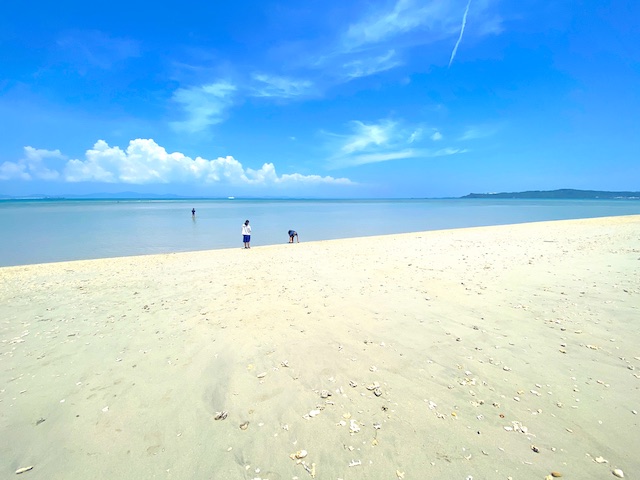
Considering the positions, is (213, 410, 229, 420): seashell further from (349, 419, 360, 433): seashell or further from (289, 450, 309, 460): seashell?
(349, 419, 360, 433): seashell

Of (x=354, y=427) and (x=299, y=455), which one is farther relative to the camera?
(x=354, y=427)

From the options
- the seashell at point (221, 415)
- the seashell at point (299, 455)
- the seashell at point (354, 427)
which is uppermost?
the seashell at point (354, 427)

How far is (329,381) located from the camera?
445cm

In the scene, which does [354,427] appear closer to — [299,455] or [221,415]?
[299,455]

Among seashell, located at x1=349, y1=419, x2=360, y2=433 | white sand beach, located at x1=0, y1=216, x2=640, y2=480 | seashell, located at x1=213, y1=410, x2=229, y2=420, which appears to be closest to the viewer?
white sand beach, located at x1=0, y1=216, x2=640, y2=480

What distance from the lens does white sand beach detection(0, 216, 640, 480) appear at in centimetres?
321

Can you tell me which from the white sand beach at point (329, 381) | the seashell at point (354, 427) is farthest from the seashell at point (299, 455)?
the seashell at point (354, 427)

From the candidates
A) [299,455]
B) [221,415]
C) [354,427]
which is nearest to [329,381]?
[354,427]

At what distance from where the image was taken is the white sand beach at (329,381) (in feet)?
10.5

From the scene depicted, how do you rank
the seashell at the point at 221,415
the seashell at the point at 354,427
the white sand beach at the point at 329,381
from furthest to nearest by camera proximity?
the seashell at the point at 221,415, the seashell at the point at 354,427, the white sand beach at the point at 329,381

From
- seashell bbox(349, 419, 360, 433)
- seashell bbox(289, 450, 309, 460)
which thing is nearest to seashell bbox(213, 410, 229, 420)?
seashell bbox(289, 450, 309, 460)

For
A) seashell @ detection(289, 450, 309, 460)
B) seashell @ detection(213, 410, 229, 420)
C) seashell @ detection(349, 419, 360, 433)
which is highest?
seashell @ detection(349, 419, 360, 433)

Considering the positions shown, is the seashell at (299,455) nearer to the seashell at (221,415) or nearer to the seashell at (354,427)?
the seashell at (354,427)

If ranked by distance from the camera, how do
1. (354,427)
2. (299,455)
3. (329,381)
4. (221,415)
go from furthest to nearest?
1. (329,381)
2. (221,415)
3. (354,427)
4. (299,455)
